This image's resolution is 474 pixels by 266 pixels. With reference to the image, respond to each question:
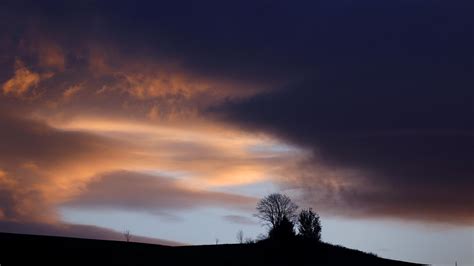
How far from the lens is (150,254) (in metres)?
76.1

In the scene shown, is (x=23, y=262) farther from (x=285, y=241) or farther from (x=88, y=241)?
(x=285, y=241)

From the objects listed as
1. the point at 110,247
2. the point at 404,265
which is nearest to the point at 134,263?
the point at 110,247

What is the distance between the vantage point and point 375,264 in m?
98.2

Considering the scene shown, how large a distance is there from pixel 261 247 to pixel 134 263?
29.8 metres

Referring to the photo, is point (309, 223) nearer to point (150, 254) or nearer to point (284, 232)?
point (284, 232)

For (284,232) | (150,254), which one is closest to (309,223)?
(284,232)

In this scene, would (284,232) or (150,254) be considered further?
(284,232)

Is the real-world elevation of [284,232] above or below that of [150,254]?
above

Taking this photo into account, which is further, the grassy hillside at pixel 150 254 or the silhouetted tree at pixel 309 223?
the silhouetted tree at pixel 309 223

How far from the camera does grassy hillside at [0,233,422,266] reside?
66312mm

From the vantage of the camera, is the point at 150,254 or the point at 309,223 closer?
the point at 150,254

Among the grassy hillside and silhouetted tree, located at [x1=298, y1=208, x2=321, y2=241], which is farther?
silhouetted tree, located at [x1=298, y1=208, x2=321, y2=241]

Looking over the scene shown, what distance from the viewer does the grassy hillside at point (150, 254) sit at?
66.3 meters

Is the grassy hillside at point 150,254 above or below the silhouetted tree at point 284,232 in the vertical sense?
below
